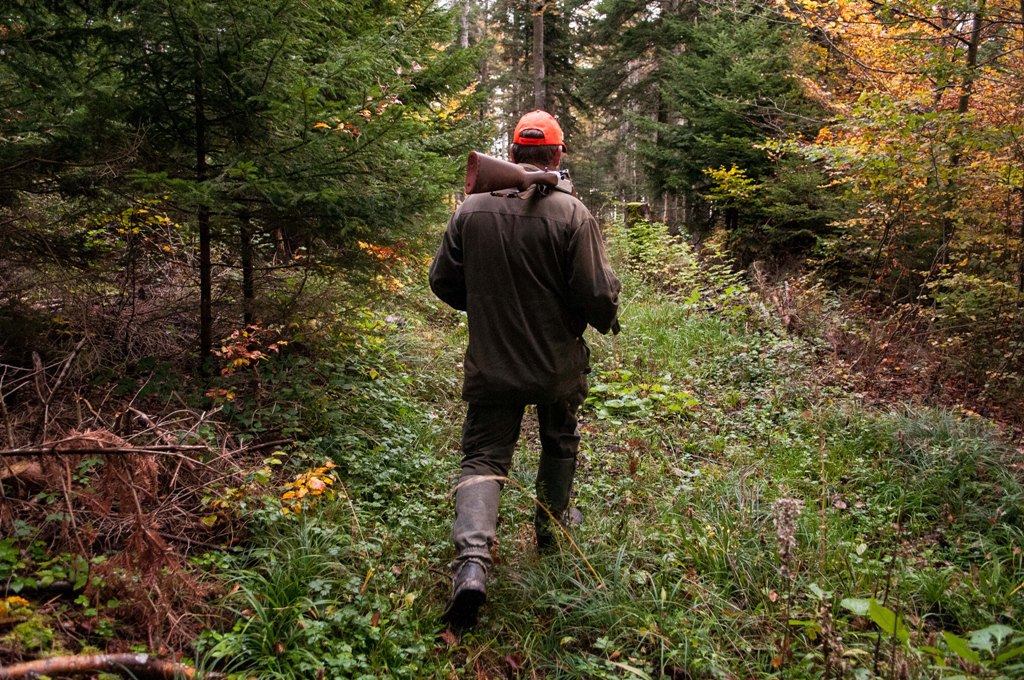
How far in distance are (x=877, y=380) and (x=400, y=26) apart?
579cm

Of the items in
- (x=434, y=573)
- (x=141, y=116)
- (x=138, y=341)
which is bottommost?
(x=434, y=573)

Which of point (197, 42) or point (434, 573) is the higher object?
point (197, 42)

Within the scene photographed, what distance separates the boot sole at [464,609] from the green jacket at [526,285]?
97 centimetres

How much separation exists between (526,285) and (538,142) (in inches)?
32.2

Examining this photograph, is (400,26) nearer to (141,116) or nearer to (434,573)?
(141,116)

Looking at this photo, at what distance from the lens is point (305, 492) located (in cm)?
317

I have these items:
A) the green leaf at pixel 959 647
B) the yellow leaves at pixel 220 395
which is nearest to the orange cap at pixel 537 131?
the yellow leaves at pixel 220 395

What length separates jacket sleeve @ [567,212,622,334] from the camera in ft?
10.2

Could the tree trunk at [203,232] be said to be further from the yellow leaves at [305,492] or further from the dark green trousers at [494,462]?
the dark green trousers at [494,462]

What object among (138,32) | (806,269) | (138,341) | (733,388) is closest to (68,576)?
(138,341)

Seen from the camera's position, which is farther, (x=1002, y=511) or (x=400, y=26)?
(x=400, y=26)

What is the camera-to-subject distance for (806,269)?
1154 cm

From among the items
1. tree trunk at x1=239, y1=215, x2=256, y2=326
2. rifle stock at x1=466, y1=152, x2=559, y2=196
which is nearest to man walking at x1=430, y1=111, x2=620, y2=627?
rifle stock at x1=466, y1=152, x2=559, y2=196

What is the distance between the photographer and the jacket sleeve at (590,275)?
3.11 m
